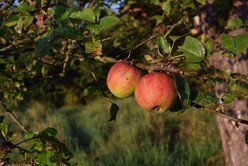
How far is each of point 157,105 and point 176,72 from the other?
0.14 meters

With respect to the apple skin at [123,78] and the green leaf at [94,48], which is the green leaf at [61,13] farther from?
the apple skin at [123,78]

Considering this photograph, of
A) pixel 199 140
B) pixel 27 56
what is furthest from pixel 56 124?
pixel 27 56

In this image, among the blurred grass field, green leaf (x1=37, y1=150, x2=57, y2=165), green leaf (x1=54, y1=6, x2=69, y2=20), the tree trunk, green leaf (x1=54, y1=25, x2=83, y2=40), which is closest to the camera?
green leaf (x1=54, y1=25, x2=83, y2=40)

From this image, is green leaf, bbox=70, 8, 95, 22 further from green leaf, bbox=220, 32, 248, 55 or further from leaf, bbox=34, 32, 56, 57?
green leaf, bbox=220, 32, 248, 55

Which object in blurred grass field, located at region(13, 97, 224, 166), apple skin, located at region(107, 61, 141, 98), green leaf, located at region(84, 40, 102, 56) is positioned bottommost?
blurred grass field, located at region(13, 97, 224, 166)

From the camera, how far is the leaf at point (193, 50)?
0.99 metres

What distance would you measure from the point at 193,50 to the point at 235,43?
11cm

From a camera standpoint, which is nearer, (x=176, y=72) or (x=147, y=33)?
(x=176, y=72)

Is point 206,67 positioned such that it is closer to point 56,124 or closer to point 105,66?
point 56,124

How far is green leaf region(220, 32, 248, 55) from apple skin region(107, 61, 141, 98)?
25 centimetres

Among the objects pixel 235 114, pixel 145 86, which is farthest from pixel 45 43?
pixel 235 114

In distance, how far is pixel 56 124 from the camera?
7.30m

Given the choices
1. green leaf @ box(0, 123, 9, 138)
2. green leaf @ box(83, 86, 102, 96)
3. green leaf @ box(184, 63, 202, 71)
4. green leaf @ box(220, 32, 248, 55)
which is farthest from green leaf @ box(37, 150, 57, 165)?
green leaf @ box(220, 32, 248, 55)

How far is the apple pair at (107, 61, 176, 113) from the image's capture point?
3.25 feet
